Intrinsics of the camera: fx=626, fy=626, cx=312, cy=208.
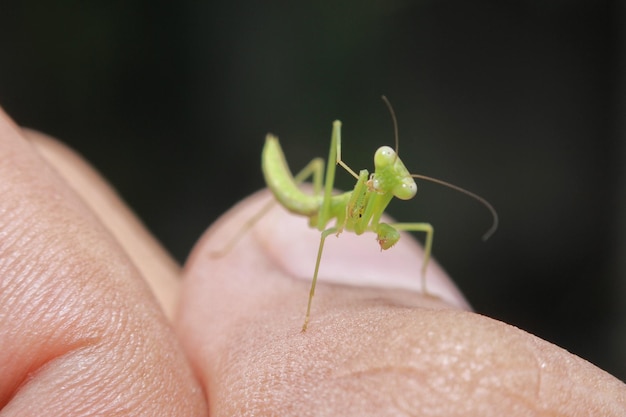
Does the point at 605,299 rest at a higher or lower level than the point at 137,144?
lower

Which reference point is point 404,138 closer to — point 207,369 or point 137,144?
point 137,144

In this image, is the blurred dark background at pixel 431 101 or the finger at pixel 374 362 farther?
the blurred dark background at pixel 431 101

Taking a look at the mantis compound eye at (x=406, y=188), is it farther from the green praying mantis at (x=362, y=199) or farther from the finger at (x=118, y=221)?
the finger at (x=118, y=221)

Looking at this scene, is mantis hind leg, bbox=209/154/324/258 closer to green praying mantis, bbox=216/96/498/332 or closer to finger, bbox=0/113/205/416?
green praying mantis, bbox=216/96/498/332

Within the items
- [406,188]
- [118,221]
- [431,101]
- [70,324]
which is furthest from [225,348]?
[431,101]

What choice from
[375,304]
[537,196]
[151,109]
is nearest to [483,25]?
[537,196]

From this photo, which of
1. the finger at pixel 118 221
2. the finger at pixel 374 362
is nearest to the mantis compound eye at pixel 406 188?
the finger at pixel 374 362

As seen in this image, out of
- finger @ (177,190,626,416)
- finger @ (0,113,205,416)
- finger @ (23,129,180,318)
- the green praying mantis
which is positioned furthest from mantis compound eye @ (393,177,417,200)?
finger @ (23,129,180,318)

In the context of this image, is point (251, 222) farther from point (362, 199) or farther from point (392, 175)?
point (392, 175)
